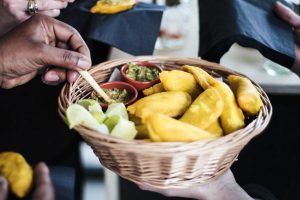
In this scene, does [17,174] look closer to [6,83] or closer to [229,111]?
[6,83]

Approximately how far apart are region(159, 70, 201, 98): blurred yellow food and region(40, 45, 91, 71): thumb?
18cm

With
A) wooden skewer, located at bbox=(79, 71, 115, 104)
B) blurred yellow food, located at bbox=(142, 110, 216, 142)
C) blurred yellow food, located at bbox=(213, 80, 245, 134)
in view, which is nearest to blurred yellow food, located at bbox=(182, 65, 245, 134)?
blurred yellow food, located at bbox=(213, 80, 245, 134)

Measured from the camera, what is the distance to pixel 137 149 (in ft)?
2.19

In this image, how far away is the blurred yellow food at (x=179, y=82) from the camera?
2.82 feet

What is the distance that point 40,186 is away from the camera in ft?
2.52

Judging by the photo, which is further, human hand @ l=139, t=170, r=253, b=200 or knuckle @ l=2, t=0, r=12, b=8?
knuckle @ l=2, t=0, r=12, b=8

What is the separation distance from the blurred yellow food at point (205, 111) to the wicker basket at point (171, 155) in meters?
0.06

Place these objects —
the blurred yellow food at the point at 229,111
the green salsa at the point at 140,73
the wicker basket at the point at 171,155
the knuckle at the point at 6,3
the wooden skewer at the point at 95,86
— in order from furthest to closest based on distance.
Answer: the knuckle at the point at 6,3, the green salsa at the point at 140,73, the wooden skewer at the point at 95,86, the blurred yellow food at the point at 229,111, the wicker basket at the point at 171,155

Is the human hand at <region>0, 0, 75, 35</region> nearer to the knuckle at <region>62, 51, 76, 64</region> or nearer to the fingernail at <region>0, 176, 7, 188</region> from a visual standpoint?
the knuckle at <region>62, 51, 76, 64</region>

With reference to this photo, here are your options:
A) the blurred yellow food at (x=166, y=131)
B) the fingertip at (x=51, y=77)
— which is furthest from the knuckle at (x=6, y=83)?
the blurred yellow food at (x=166, y=131)

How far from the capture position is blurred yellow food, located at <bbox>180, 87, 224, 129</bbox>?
744mm

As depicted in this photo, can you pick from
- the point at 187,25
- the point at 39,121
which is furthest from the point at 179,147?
the point at 39,121

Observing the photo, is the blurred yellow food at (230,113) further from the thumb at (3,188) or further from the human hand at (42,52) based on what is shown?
the thumb at (3,188)

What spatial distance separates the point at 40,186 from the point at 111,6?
0.72 metres
